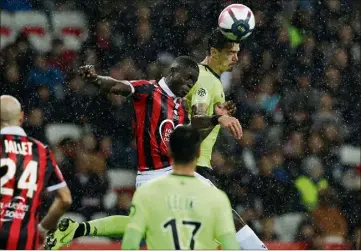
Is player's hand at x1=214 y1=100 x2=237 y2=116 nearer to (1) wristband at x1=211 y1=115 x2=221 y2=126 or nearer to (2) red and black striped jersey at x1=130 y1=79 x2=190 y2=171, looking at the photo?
(1) wristband at x1=211 y1=115 x2=221 y2=126

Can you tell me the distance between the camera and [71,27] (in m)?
14.0

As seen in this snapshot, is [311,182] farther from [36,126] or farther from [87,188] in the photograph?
[36,126]

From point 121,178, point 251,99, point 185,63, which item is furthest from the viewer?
point 251,99

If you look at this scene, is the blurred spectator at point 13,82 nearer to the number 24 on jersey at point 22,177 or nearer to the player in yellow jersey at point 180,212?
the number 24 on jersey at point 22,177

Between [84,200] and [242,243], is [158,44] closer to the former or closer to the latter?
[84,200]

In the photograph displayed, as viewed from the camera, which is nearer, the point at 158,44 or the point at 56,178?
the point at 56,178

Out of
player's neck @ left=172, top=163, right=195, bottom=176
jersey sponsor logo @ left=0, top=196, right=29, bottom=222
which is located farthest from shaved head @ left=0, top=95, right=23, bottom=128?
A: player's neck @ left=172, top=163, right=195, bottom=176

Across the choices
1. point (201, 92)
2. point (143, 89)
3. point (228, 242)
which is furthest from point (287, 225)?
point (228, 242)

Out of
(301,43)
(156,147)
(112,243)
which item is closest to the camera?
(156,147)

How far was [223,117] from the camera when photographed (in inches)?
346

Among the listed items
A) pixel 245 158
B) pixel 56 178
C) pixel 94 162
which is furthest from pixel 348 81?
pixel 56 178

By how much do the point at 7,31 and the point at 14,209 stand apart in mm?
6355

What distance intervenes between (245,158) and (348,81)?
1.81m

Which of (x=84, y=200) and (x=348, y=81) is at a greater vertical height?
(x=348, y=81)
